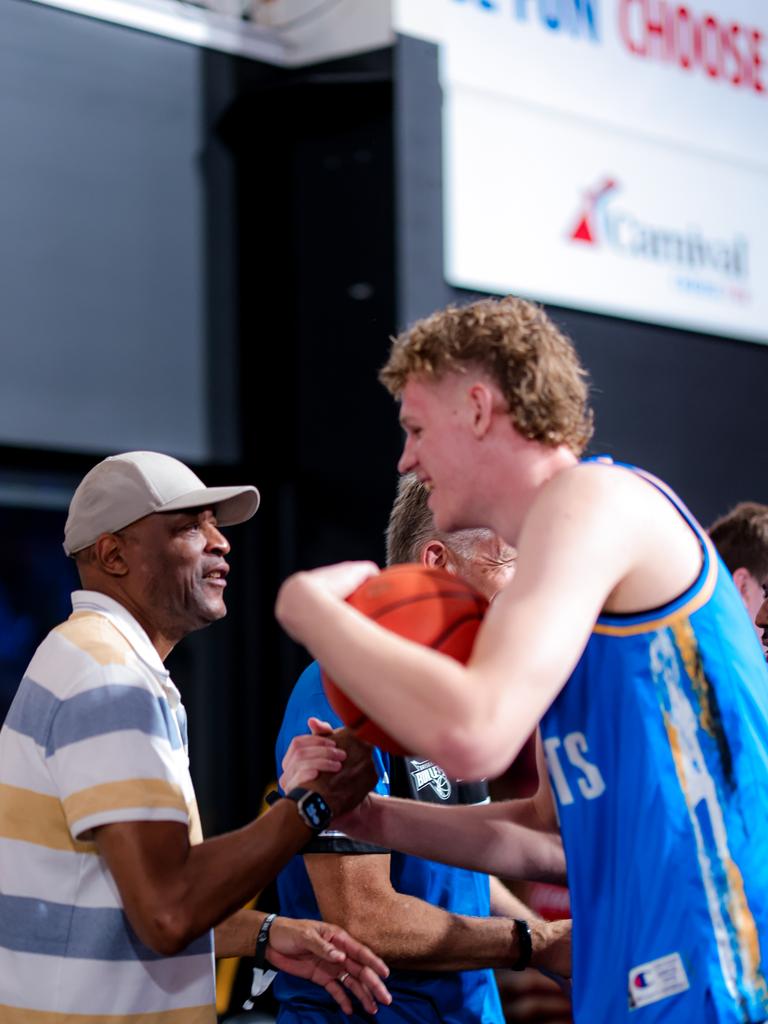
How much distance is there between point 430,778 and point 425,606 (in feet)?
3.52

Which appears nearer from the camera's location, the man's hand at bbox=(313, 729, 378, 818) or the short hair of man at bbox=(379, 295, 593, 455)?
the short hair of man at bbox=(379, 295, 593, 455)

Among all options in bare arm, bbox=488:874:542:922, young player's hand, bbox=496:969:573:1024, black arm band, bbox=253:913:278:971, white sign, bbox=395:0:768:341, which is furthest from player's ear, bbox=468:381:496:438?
white sign, bbox=395:0:768:341

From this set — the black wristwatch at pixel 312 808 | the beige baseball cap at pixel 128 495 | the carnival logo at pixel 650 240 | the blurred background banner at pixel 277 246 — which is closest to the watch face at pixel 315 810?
the black wristwatch at pixel 312 808

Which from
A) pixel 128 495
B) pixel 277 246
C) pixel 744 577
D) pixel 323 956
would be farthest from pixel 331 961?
pixel 277 246

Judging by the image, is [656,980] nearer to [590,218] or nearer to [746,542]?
[746,542]

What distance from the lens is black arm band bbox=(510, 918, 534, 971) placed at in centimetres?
300

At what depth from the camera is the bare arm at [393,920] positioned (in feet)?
9.36

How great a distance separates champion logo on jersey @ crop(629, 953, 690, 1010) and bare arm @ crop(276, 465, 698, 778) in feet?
1.34

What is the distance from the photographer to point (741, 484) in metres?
8.09

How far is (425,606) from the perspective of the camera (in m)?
2.22

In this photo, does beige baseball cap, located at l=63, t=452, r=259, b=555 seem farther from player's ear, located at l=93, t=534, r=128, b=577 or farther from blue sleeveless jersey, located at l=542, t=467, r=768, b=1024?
blue sleeveless jersey, located at l=542, t=467, r=768, b=1024

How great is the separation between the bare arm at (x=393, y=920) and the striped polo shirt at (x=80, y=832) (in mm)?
412

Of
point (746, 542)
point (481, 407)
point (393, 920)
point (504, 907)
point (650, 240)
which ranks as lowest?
point (504, 907)

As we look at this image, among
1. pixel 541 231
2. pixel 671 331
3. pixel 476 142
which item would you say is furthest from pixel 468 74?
pixel 671 331
